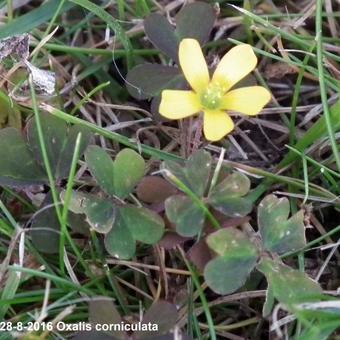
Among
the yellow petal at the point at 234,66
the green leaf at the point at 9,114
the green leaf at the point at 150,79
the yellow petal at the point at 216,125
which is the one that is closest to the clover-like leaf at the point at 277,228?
the yellow petal at the point at 216,125

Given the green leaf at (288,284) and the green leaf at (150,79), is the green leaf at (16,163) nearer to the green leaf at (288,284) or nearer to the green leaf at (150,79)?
the green leaf at (150,79)

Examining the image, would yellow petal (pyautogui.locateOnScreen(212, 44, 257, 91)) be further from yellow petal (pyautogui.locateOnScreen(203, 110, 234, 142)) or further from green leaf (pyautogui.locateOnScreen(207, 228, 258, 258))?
green leaf (pyautogui.locateOnScreen(207, 228, 258, 258))

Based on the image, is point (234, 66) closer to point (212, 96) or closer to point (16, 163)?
point (212, 96)

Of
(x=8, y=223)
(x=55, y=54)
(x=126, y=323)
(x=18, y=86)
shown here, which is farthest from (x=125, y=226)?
(x=55, y=54)

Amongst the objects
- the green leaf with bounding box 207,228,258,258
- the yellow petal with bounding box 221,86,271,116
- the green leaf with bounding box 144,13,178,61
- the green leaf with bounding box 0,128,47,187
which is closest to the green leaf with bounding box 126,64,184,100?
the green leaf with bounding box 144,13,178,61

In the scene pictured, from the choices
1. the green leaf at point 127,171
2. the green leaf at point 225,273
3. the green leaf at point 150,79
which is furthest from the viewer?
the green leaf at point 150,79
